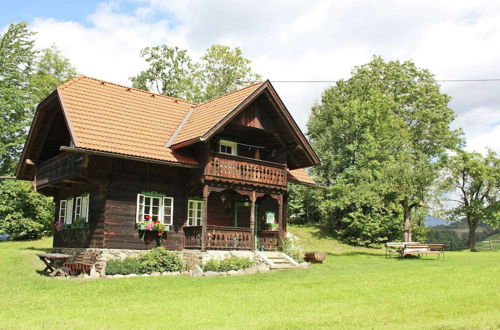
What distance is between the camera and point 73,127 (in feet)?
63.4

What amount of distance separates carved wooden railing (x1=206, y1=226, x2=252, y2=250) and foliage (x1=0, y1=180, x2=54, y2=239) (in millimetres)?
20625

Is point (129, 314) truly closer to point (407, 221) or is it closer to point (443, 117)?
point (407, 221)

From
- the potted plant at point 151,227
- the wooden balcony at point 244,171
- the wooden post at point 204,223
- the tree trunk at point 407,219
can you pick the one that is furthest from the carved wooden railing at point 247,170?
the tree trunk at point 407,219

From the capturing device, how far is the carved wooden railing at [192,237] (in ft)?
69.7

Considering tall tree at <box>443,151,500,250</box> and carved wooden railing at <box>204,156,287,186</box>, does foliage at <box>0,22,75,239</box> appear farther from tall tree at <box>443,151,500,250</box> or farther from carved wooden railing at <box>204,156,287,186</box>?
tall tree at <box>443,151,500,250</box>

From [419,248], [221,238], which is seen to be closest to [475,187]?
[419,248]

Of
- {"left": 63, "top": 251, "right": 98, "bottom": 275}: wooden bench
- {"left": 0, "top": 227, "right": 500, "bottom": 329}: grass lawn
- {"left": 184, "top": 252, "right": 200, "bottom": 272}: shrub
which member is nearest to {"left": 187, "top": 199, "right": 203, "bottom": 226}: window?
{"left": 184, "top": 252, "right": 200, "bottom": 272}: shrub

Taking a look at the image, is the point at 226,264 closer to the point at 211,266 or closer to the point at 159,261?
the point at 211,266

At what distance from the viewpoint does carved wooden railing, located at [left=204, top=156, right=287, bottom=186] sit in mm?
21406

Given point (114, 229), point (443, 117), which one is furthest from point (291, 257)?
point (443, 117)

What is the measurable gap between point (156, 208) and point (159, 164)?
6.27 ft

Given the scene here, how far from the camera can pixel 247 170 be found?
22.4 meters

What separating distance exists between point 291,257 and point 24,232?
22.8 metres

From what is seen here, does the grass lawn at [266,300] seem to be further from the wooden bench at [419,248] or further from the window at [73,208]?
the wooden bench at [419,248]
